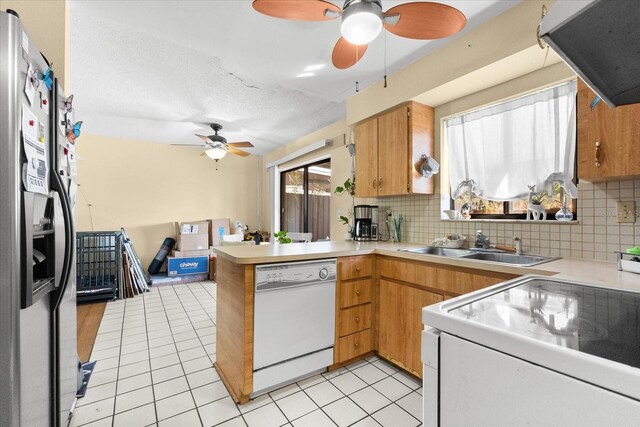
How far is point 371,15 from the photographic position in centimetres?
135

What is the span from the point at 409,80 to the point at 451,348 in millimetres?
2368

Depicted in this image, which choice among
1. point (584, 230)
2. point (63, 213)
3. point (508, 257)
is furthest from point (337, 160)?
point (63, 213)

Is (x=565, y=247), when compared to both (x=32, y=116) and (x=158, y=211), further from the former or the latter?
(x=158, y=211)

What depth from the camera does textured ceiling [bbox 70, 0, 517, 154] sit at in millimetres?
1932

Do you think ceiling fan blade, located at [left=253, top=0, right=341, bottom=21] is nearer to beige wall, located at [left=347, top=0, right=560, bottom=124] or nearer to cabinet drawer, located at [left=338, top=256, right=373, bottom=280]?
beige wall, located at [left=347, top=0, right=560, bottom=124]

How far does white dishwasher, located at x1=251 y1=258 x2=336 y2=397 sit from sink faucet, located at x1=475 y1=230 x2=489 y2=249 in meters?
1.17

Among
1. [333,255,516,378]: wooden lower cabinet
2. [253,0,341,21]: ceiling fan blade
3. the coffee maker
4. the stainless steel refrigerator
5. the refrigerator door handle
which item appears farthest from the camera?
the coffee maker

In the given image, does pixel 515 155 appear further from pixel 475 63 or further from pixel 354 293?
pixel 354 293

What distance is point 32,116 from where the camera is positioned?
A: 1.04 metres

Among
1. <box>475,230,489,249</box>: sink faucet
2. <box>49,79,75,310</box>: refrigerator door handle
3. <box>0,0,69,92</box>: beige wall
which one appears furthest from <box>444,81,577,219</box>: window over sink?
<box>0,0,69,92</box>: beige wall

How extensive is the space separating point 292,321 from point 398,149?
1.74m

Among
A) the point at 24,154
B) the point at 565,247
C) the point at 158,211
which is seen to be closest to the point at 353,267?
the point at 565,247

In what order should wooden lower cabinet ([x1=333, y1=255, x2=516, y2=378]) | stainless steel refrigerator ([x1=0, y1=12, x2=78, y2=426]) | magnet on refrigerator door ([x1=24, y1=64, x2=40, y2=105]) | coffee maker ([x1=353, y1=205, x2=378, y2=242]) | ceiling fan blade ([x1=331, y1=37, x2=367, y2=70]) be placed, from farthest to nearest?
coffee maker ([x1=353, y1=205, x2=378, y2=242]) < wooden lower cabinet ([x1=333, y1=255, x2=516, y2=378]) < ceiling fan blade ([x1=331, y1=37, x2=367, y2=70]) < magnet on refrigerator door ([x1=24, y1=64, x2=40, y2=105]) < stainless steel refrigerator ([x1=0, y1=12, x2=78, y2=426])

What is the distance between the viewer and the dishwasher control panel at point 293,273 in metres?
1.77
